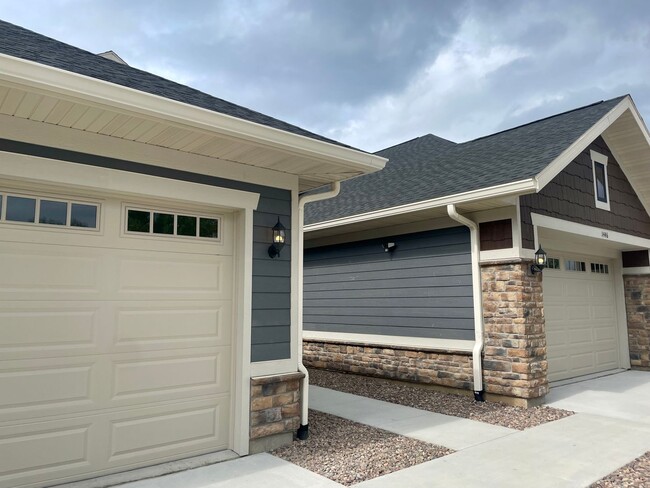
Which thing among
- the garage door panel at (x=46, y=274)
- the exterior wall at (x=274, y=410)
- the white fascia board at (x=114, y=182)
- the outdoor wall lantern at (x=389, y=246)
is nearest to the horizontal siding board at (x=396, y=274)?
the outdoor wall lantern at (x=389, y=246)

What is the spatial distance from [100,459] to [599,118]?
25.5ft

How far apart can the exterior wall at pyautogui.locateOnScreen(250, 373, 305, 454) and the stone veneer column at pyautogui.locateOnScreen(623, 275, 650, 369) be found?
7853 millimetres

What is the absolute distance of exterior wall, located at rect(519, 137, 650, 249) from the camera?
668cm

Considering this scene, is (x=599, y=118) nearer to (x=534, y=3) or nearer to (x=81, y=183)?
(x=534, y=3)

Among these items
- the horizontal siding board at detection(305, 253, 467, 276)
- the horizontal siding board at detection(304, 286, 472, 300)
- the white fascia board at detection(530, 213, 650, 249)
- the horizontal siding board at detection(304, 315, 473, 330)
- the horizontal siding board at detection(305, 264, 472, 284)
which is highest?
the white fascia board at detection(530, 213, 650, 249)

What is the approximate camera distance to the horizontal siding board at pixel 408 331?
664 centimetres

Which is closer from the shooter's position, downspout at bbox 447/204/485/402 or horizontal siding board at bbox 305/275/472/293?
downspout at bbox 447/204/485/402

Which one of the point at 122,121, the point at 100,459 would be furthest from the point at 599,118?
the point at 100,459

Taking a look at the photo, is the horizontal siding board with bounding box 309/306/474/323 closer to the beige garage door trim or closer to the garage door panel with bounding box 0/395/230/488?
the beige garage door trim

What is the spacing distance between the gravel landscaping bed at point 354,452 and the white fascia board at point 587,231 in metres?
3.72

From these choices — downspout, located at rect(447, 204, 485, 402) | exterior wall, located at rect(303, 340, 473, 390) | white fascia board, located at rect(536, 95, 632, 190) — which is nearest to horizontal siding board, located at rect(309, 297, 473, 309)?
downspout, located at rect(447, 204, 485, 402)

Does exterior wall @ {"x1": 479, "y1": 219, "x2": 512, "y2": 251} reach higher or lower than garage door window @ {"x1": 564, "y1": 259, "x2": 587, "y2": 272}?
higher

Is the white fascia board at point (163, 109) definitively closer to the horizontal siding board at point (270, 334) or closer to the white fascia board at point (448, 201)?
the horizontal siding board at point (270, 334)

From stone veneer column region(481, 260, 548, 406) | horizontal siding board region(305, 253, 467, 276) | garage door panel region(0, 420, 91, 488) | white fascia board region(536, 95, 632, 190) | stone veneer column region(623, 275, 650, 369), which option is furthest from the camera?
stone veneer column region(623, 275, 650, 369)
